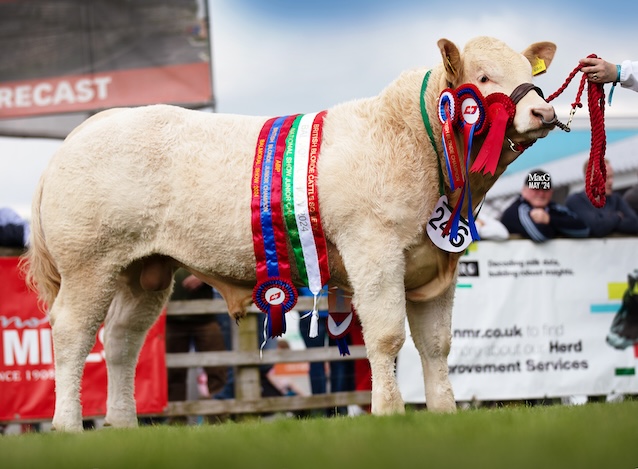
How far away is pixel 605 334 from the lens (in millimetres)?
9789

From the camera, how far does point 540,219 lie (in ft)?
32.1

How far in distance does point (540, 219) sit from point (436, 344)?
4167 millimetres

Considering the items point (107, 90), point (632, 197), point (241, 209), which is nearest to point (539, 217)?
point (632, 197)

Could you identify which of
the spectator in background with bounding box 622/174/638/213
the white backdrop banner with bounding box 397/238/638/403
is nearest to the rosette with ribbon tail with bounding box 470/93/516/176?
the white backdrop banner with bounding box 397/238/638/403

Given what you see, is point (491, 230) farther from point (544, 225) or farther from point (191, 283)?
point (191, 283)

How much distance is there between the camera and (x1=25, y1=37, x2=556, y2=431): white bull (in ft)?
18.3

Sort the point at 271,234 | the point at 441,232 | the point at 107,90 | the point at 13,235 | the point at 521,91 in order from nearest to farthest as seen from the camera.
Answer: the point at 521,91 < the point at 441,232 < the point at 271,234 < the point at 13,235 < the point at 107,90

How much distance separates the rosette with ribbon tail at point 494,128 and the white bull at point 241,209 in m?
0.06

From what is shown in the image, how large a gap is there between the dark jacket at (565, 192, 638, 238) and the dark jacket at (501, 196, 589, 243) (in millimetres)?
117

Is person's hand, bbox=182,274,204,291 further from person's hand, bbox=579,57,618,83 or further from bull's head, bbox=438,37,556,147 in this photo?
person's hand, bbox=579,57,618,83

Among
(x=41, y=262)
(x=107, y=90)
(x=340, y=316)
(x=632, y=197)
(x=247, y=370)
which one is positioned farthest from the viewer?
(x=107, y=90)

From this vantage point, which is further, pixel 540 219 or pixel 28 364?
pixel 540 219

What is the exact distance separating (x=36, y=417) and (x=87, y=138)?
3572 millimetres

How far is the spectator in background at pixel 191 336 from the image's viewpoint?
31.6 feet
